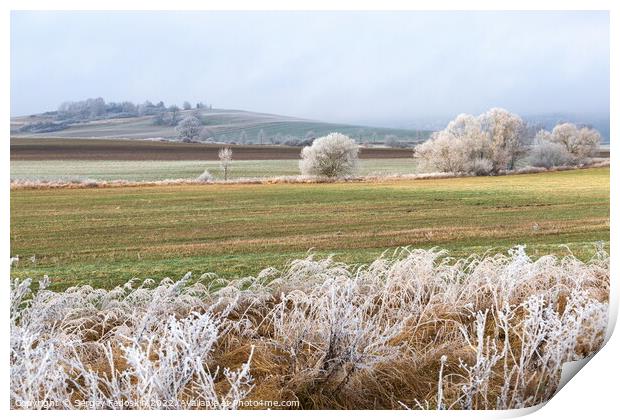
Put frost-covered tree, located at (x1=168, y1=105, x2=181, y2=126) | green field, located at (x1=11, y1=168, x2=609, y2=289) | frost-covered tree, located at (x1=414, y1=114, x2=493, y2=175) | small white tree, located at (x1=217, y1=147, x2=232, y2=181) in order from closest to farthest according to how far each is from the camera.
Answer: green field, located at (x1=11, y1=168, x2=609, y2=289), frost-covered tree, located at (x1=168, y1=105, x2=181, y2=126), frost-covered tree, located at (x1=414, y1=114, x2=493, y2=175), small white tree, located at (x1=217, y1=147, x2=232, y2=181)

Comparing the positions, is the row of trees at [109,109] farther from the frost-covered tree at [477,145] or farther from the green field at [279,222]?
the frost-covered tree at [477,145]

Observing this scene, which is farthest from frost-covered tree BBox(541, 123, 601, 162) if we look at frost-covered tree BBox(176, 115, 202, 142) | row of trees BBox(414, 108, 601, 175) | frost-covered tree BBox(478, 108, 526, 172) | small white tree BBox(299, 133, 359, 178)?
frost-covered tree BBox(176, 115, 202, 142)

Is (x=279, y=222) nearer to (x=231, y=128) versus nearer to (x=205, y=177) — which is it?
(x=205, y=177)

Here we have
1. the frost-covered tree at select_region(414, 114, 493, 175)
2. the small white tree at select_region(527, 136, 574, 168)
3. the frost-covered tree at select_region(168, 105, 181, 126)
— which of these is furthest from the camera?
the small white tree at select_region(527, 136, 574, 168)

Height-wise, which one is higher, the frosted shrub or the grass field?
the grass field

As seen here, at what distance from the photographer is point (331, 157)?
275 inches

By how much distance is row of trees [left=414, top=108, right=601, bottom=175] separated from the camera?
6.85 meters

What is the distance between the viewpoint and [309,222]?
266 inches

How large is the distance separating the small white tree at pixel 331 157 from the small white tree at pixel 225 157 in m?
0.63

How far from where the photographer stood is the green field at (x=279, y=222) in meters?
6.51

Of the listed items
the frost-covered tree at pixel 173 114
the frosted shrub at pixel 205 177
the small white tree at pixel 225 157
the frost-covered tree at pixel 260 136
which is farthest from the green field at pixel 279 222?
the frost-covered tree at pixel 173 114

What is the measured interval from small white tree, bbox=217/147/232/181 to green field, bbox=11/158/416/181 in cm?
4

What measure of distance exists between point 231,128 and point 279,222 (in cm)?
90

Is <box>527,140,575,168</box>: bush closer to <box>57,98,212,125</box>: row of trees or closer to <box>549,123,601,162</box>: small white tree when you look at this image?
<box>549,123,601,162</box>: small white tree
